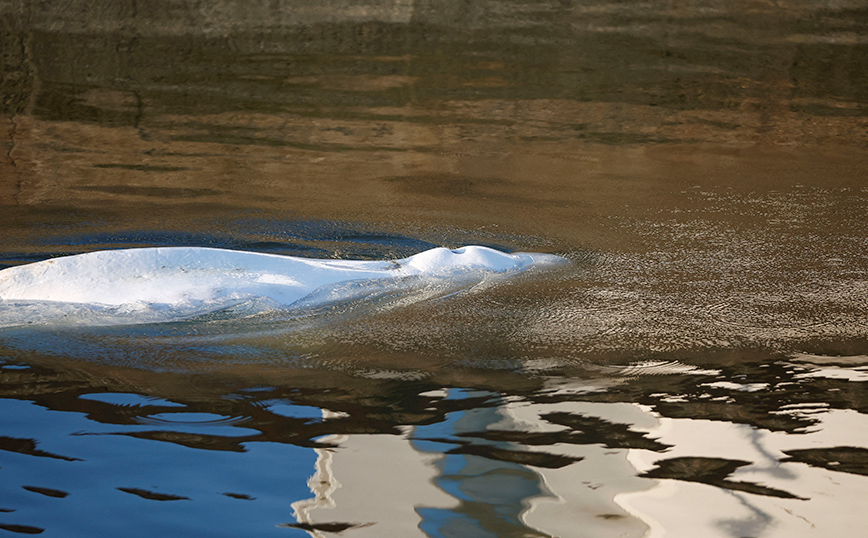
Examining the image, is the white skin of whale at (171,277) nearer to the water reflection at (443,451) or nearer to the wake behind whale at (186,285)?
the wake behind whale at (186,285)

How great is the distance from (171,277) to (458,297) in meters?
0.73

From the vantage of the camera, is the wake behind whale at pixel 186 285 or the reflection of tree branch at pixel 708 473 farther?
the wake behind whale at pixel 186 285

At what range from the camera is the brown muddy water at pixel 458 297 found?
126cm

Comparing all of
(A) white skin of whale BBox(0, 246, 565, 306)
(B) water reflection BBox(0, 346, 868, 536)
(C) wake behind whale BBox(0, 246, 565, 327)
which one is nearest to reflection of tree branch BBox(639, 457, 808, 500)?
(B) water reflection BBox(0, 346, 868, 536)

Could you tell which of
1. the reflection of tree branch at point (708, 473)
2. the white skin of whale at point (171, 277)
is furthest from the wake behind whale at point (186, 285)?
the reflection of tree branch at point (708, 473)

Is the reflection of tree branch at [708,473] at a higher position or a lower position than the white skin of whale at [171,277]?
lower

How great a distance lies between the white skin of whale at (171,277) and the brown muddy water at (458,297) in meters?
0.12

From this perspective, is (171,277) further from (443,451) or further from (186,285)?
(443,451)

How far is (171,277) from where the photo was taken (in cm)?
208

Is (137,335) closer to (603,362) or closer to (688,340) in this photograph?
(603,362)

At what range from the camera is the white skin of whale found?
201 cm

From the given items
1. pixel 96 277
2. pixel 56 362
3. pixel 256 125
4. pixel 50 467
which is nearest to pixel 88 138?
pixel 256 125

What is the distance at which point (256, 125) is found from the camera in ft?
16.2

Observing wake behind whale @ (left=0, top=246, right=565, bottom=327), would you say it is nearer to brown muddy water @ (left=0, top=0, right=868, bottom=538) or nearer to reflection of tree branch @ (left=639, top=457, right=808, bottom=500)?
brown muddy water @ (left=0, top=0, right=868, bottom=538)
